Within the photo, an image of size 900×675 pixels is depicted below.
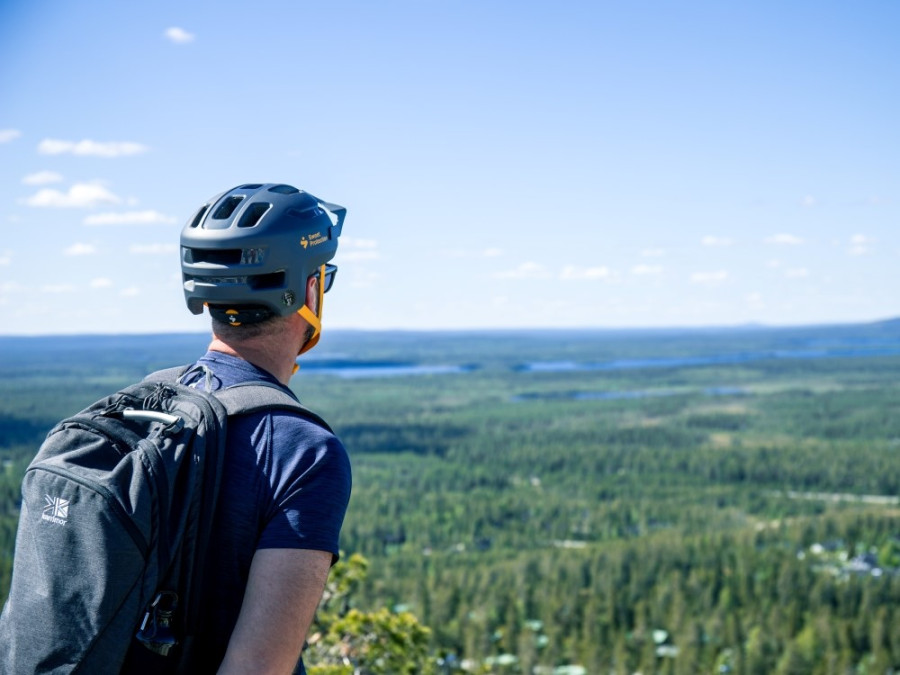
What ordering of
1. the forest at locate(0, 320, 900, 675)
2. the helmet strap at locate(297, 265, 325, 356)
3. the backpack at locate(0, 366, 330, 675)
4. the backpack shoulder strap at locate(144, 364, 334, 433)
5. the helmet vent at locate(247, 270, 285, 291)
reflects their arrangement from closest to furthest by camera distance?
the backpack at locate(0, 366, 330, 675), the backpack shoulder strap at locate(144, 364, 334, 433), the helmet vent at locate(247, 270, 285, 291), the helmet strap at locate(297, 265, 325, 356), the forest at locate(0, 320, 900, 675)

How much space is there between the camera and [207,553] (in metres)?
2.90

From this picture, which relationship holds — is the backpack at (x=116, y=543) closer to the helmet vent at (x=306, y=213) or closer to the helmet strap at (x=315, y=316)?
the helmet strap at (x=315, y=316)

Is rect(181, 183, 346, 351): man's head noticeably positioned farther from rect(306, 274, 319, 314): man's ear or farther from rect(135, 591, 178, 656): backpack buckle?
rect(135, 591, 178, 656): backpack buckle

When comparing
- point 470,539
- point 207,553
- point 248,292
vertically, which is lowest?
point 470,539

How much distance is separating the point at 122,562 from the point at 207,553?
0.26m

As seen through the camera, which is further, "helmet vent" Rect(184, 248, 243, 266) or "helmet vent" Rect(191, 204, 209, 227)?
"helmet vent" Rect(191, 204, 209, 227)

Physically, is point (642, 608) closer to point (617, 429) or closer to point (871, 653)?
point (871, 653)

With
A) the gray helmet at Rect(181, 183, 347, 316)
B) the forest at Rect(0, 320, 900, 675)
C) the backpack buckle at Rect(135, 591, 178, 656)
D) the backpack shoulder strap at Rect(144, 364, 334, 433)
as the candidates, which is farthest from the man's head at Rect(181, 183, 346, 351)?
the forest at Rect(0, 320, 900, 675)

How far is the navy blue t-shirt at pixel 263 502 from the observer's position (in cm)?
286

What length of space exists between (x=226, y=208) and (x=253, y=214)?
0.13m

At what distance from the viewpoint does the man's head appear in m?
3.38

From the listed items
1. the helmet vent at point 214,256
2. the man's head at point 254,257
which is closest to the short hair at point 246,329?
the man's head at point 254,257

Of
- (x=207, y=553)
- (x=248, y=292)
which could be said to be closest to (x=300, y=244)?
(x=248, y=292)

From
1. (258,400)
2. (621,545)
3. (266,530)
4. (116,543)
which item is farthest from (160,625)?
(621,545)
